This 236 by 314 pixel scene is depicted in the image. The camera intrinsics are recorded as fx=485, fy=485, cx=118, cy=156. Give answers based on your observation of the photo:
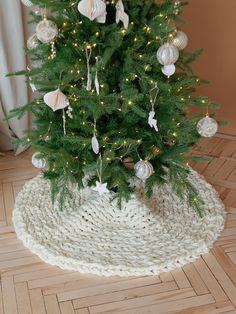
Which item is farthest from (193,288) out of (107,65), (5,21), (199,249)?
(5,21)

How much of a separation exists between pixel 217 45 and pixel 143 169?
4.42 feet

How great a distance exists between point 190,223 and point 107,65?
706 mm

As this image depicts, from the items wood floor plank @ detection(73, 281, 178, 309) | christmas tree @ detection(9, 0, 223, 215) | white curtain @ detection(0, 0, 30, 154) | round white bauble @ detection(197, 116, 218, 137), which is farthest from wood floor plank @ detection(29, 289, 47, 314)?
white curtain @ detection(0, 0, 30, 154)

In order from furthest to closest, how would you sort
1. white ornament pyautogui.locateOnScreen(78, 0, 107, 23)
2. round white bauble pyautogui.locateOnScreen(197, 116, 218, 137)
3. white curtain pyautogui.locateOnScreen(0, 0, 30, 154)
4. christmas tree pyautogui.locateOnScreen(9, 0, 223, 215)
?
white curtain pyautogui.locateOnScreen(0, 0, 30, 154) → round white bauble pyautogui.locateOnScreen(197, 116, 218, 137) → christmas tree pyautogui.locateOnScreen(9, 0, 223, 215) → white ornament pyautogui.locateOnScreen(78, 0, 107, 23)

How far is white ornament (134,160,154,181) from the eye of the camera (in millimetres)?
1663

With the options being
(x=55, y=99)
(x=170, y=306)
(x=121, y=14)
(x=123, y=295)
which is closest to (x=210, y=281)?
(x=170, y=306)

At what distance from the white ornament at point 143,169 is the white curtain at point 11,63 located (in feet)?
3.17

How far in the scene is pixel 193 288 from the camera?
1.61 m

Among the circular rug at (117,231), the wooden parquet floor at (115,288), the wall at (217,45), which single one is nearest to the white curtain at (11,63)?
the circular rug at (117,231)

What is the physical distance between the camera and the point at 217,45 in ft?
8.96

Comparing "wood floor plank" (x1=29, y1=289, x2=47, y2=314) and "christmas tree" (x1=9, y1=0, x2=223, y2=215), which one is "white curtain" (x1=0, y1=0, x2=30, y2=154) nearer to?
"christmas tree" (x1=9, y1=0, x2=223, y2=215)

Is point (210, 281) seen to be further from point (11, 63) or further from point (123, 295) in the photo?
point (11, 63)

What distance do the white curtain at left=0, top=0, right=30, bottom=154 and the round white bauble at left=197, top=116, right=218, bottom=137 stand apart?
1038 millimetres

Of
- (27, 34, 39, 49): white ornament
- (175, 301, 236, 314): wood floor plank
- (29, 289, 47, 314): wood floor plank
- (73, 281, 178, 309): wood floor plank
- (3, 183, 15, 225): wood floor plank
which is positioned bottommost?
(3, 183, 15, 225): wood floor plank
